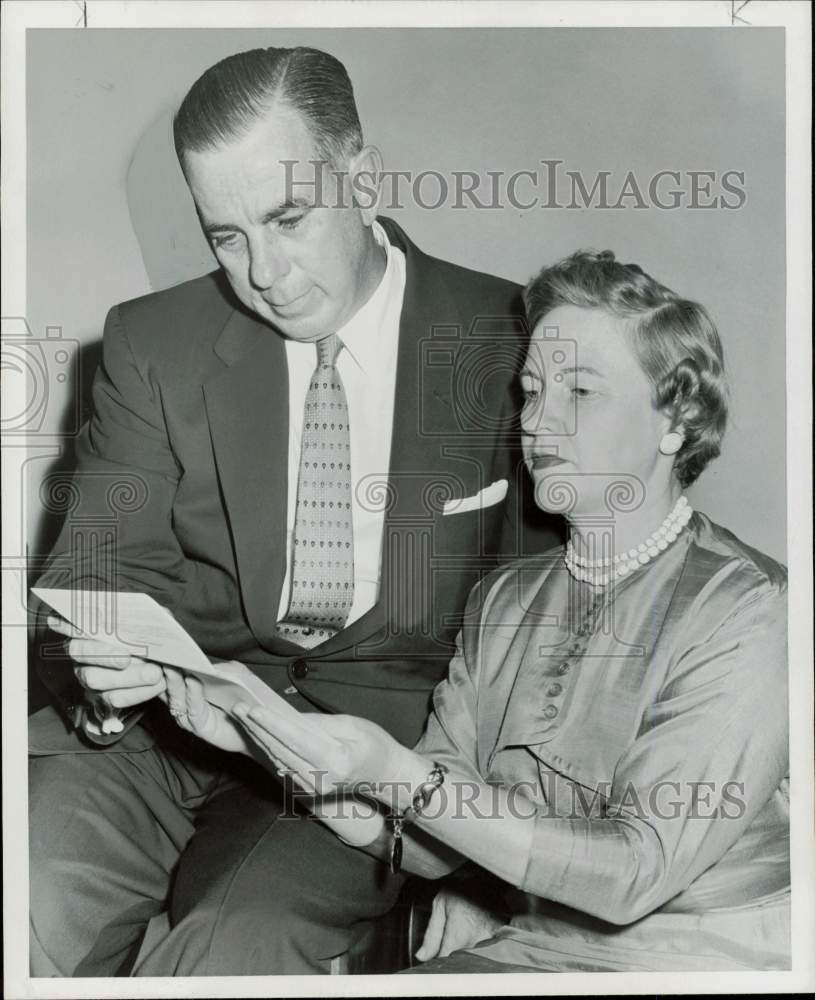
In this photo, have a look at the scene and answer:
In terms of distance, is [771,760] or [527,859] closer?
[527,859]

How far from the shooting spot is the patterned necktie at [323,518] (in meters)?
2.13

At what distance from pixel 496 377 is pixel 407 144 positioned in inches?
19.2

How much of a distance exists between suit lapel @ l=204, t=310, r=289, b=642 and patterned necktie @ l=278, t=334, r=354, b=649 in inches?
1.4

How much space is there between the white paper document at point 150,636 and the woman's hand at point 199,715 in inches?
0.8

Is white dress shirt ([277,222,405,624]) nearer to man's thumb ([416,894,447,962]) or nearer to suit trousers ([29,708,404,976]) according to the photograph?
suit trousers ([29,708,404,976])

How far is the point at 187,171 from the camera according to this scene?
2.13 m

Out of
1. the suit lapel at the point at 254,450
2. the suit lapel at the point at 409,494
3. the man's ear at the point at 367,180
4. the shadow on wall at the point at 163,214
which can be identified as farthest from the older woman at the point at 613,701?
the shadow on wall at the point at 163,214

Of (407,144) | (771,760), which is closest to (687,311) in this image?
(407,144)

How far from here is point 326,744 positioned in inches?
77.4

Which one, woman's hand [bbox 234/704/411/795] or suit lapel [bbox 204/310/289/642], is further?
suit lapel [bbox 204/310/289/642]

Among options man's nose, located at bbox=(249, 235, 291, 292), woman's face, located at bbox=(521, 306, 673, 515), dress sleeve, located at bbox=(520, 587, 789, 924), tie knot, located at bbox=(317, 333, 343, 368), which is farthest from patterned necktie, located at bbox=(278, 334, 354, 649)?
dress sleeve, located at bbox=(520, 587, 789, 924)

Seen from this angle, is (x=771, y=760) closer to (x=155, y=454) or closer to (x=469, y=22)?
(x=155, y=454)

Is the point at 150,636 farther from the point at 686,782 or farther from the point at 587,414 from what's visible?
the point at 686,782

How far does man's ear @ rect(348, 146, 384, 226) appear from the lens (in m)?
2.14
